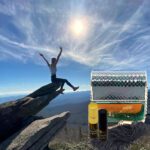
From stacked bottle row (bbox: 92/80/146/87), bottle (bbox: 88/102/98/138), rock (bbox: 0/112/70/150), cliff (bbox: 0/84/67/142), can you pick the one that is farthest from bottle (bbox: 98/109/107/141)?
cliff (bbox: 0/84/67/142)

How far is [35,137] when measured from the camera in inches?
499

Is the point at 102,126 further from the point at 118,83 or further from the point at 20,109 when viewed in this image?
the point at 20,109

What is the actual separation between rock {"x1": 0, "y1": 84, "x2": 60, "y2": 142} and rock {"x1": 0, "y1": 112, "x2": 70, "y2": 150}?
1958 mm

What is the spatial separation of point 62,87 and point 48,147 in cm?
771

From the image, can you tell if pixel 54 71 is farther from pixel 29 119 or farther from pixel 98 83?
pixel 98 83

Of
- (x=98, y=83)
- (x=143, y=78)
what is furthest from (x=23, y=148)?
(x=143, y=78)

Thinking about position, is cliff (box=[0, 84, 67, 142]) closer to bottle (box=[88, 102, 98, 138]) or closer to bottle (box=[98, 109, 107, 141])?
bottle (box=[88, 102, 98, 138])

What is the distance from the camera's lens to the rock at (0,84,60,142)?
1523 cm

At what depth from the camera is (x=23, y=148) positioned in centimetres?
1206

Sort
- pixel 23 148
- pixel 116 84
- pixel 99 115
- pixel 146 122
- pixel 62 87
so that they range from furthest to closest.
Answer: pixel 62 87 < pixel 116 84 < pixel 146 122 < pixel 23 148 < pixel 99 115

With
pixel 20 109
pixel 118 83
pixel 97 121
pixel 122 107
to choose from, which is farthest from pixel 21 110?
pixel 97 121

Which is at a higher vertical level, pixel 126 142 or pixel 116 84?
pixel 116 84

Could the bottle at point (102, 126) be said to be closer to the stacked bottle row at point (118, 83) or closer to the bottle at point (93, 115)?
the bottle at point (93, 115)

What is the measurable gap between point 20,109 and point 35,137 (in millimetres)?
4149
